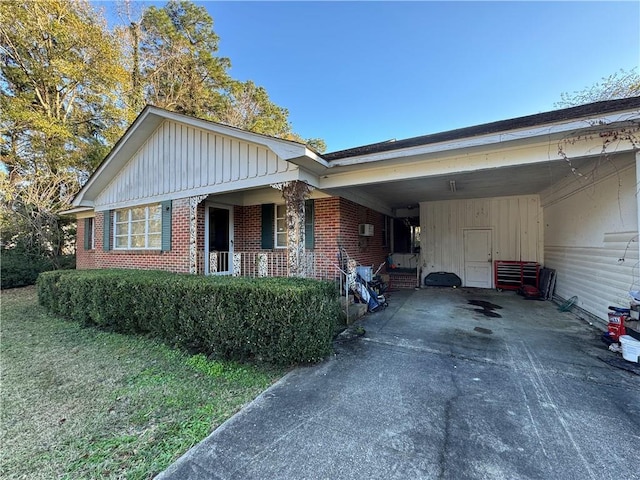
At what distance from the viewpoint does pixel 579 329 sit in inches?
205

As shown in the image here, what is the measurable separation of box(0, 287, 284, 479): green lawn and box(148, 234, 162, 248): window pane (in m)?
3.60

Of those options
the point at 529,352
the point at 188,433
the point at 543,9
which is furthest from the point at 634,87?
the point at 188,433

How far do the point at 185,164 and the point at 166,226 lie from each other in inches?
72.4

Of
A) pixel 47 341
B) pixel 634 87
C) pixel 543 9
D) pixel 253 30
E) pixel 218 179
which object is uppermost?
pixel 253 30

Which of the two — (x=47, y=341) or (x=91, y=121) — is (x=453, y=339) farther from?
(x=91, y=121)

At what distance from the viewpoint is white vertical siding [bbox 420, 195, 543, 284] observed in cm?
938

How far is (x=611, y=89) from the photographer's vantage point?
1345cm

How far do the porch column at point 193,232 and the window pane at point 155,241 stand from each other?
5.21 feet

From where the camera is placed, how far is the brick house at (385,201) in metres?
4.58

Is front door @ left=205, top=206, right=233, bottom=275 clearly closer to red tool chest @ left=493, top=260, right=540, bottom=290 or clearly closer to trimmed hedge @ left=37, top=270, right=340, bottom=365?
trimmed hedge @ left=37, top=270, right=340, bottom=365

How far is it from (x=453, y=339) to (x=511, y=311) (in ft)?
9.93

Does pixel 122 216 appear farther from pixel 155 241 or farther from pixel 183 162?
pixel 183 162

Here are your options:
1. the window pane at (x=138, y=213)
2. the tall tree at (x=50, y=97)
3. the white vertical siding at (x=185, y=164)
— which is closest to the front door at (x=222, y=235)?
the white vertical siding at (x=185, y=164)

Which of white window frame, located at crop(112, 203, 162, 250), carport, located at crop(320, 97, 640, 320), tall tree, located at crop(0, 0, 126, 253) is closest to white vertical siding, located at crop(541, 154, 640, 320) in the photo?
carport, located at crop(320, 97, 640, 320)
